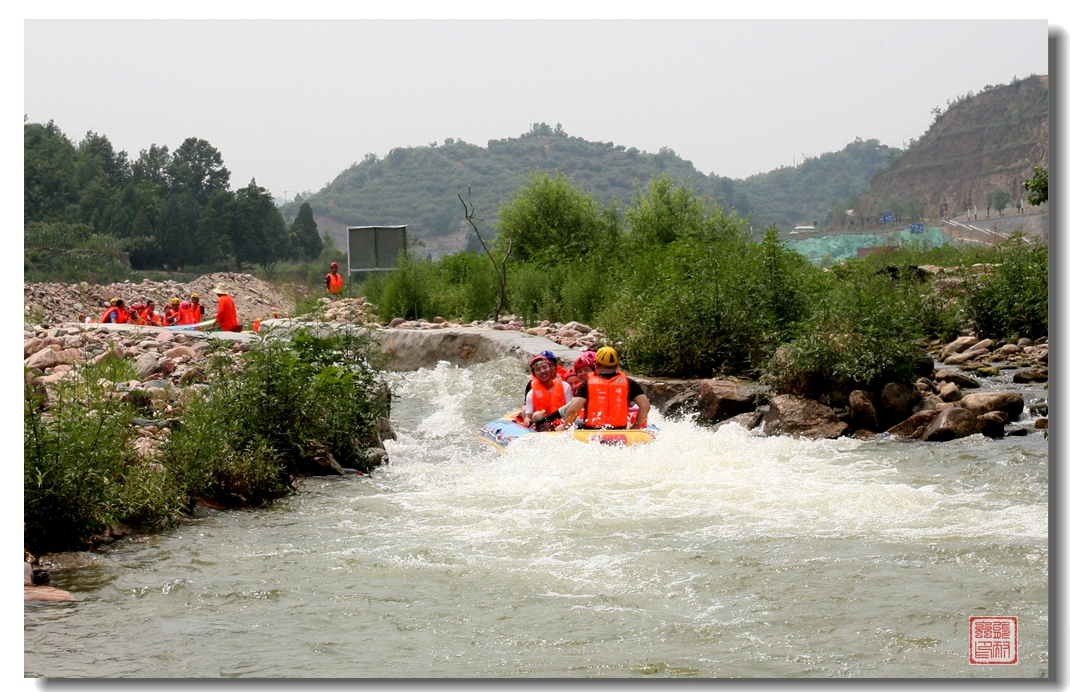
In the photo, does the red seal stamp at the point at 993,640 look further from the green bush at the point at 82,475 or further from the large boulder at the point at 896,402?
the large boulder at the point at 896,402

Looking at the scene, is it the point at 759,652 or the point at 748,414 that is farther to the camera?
the point at 748,414

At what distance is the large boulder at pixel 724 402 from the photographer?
11266 millimetres

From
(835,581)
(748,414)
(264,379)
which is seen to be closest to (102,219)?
(264,379)

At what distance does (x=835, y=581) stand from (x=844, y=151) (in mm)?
2511

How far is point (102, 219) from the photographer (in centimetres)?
1372

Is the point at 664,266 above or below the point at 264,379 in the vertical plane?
above

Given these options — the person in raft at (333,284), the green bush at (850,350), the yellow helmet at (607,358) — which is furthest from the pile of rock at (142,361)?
the person in raft at (333,284)

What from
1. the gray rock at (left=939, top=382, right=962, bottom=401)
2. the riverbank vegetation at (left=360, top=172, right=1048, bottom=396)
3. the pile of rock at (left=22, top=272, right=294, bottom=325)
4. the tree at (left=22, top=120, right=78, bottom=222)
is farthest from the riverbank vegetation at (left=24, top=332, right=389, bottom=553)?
the gray rock at (left=939, top=382, right=962, bottom=401)

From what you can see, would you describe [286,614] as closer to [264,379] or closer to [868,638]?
[868,638]

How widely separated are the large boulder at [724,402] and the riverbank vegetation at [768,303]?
0.41 meters

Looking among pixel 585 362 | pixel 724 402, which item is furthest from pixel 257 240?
pixel 724 402

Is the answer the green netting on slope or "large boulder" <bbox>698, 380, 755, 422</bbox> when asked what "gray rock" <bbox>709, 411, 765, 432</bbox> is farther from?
the green netting on slope

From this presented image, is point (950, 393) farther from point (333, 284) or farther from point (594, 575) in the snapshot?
point (333, 284)

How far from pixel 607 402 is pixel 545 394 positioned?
0.92 metres
